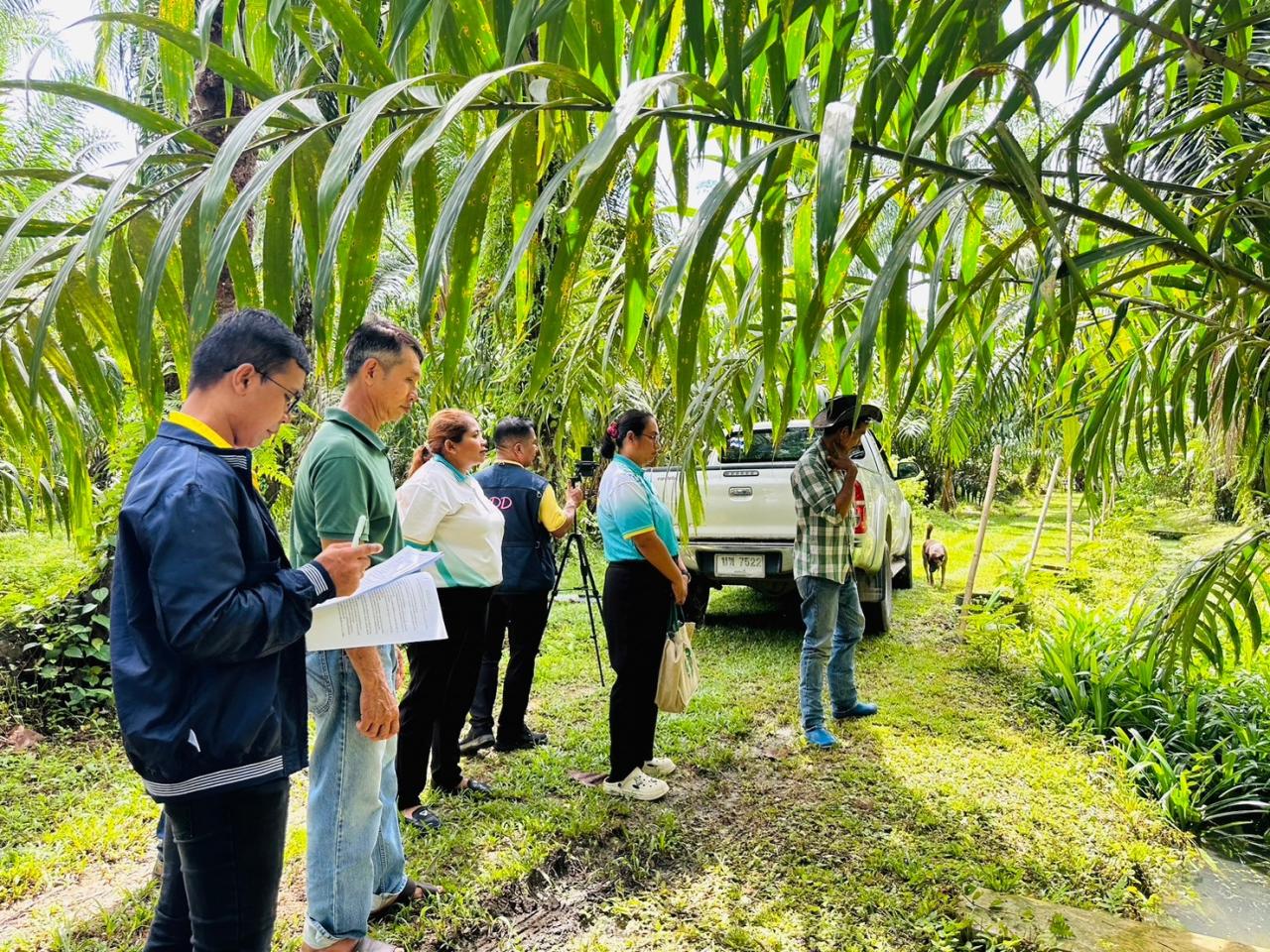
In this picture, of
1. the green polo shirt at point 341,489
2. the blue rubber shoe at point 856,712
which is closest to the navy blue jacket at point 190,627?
the green polo shirt at point 341,489

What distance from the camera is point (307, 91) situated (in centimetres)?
88

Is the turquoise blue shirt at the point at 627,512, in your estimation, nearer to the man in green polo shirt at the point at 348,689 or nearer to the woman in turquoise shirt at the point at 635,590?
the woman in turquoise shirt at the point at 635,590

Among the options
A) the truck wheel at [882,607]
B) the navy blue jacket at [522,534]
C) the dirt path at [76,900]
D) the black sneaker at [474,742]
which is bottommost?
the dirt path at [76,900]

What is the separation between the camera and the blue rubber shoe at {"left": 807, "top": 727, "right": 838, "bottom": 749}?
4.11 meters

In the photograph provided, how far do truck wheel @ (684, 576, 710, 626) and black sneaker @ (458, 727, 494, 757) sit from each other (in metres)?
2.53

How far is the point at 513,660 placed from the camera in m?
4.08

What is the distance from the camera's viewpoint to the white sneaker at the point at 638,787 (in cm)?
343

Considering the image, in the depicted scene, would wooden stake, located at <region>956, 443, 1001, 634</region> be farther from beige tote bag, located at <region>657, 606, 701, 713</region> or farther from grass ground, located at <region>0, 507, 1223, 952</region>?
beige tote bag, located at <region>657, 606, 701, 713</region>

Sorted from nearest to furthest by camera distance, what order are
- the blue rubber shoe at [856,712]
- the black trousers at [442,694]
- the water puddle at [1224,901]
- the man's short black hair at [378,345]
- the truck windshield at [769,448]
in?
the man's short black hair at [378,345]
the water puddle at [1224,901]
the black trousers at [442,694]
the blue rubber shoe at [856,712]
the truck windshield at [769,448]

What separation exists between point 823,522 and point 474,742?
2133 mm

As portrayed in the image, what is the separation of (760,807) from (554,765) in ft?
3.29

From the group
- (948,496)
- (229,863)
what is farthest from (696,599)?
(948,496)

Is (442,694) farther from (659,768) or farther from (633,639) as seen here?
(659,768)

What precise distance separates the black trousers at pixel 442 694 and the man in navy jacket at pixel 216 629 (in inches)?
52.7
